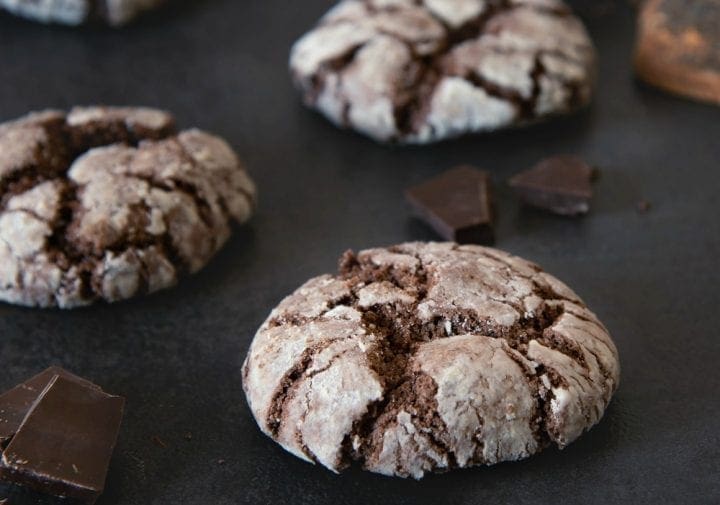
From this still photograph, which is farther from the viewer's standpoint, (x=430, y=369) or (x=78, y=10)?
(x=78, y=10)

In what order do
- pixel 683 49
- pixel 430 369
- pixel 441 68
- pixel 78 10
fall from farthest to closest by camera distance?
1. pixel 78 10
2. pixel 683 49
3. pixel 441 68
4. pixel 430 369

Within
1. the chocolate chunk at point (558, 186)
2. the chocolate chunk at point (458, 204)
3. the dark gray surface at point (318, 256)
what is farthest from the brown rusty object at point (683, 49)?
the chocolate chunk at point (458, 204)

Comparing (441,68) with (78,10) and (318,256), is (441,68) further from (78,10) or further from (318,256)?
(78,10)

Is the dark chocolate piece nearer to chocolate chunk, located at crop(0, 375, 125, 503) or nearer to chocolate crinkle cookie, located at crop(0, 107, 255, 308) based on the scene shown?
chocolate chunk, located at crop(0, 375, 125, 503)

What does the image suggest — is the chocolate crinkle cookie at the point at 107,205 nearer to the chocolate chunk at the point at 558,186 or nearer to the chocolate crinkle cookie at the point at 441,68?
the chocolate crinkle cookie at the point at 441,68

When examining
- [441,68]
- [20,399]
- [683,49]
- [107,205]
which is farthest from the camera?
[683,49]

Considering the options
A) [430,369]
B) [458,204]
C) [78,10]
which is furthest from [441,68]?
[78,10]
